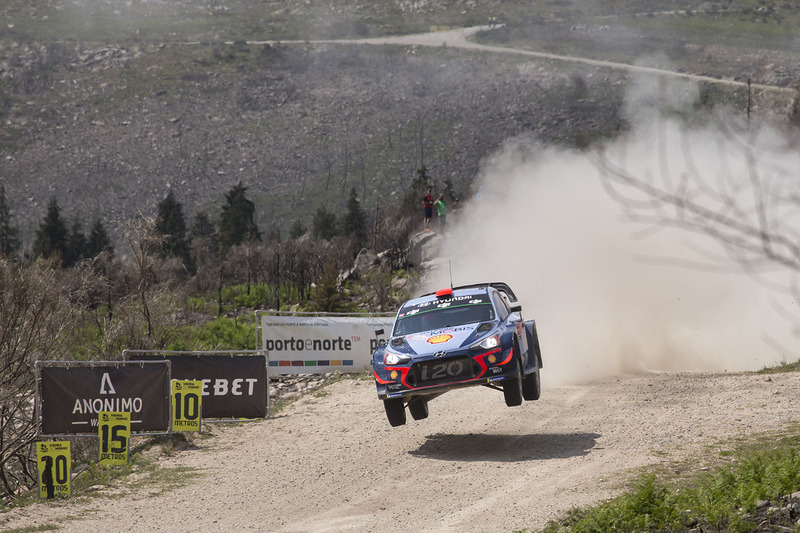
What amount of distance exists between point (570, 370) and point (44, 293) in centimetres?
1207

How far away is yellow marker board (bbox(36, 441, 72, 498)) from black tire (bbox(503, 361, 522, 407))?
6601 millimetres

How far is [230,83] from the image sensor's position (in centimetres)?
13950

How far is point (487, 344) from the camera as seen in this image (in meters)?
13.4

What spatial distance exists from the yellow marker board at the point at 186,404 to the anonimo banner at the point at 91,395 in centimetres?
49

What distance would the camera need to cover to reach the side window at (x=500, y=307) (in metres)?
14.7

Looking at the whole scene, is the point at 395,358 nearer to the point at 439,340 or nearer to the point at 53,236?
the point at 439,340

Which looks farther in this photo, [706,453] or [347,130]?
[347,130]

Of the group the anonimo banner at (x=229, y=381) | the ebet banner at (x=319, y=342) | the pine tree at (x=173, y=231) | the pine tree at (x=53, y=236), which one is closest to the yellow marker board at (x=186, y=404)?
the anonimo banner at (x=229, y=381)

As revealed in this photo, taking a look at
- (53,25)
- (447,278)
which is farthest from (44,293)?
(53,25)

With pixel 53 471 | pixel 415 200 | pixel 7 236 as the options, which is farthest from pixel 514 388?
pixel 7 236

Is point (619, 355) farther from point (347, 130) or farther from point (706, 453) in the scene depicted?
point (347, 130)

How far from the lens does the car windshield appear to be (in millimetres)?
14547

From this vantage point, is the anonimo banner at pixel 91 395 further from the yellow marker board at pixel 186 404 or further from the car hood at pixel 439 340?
the car hood at pixel 439 340

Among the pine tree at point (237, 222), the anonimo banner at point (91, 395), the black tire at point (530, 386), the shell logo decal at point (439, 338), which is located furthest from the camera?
the pine tree at point (237, 222)
